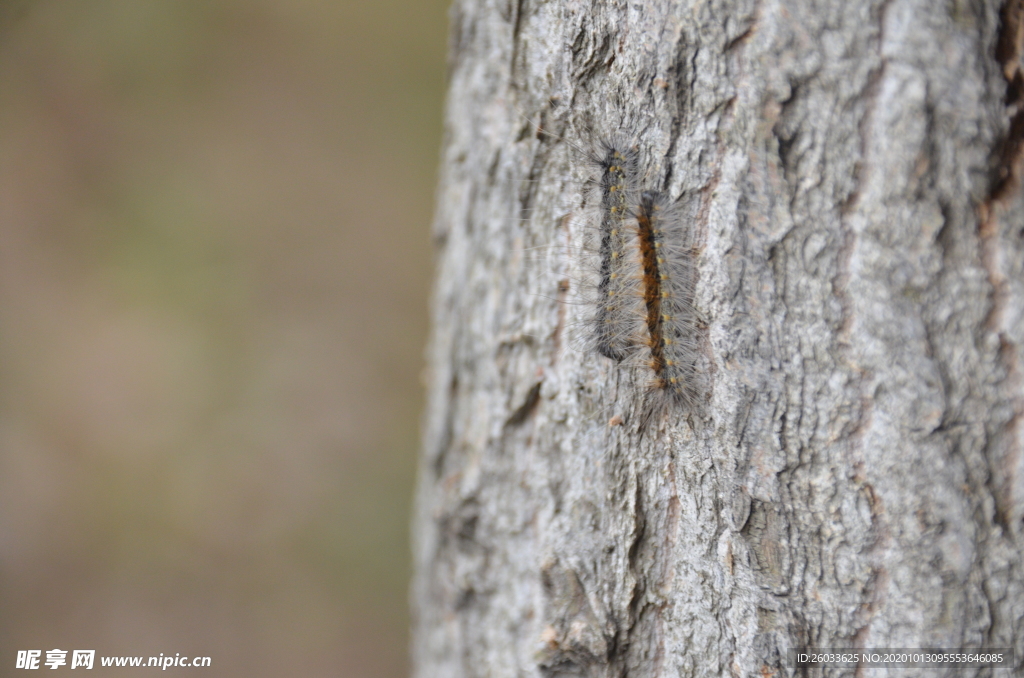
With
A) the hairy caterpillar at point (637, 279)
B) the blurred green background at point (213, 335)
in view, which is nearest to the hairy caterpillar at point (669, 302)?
the hairy caterpillar at point (637, 279)

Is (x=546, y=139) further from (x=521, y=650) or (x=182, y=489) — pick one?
(x=182, y=489)

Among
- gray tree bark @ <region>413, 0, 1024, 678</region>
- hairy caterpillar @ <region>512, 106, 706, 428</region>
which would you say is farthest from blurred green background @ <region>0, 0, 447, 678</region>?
hairy caterpillar @ <region>512, 106, 706, 428</region>

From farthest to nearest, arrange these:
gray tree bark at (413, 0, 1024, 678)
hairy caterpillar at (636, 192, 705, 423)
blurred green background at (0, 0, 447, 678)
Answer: blurred green background at (0, 0, 447, 678) < hairy caterpillar at (636, 192, 705, 423) < gray tree bark at (413, 0, 1024, 678)

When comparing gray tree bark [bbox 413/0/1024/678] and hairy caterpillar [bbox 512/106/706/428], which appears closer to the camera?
gray tree bark [bbox 413/0/1024/678]

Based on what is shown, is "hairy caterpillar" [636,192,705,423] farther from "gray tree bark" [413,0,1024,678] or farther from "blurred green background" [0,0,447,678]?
"blurred green background" [0,0,447,678]

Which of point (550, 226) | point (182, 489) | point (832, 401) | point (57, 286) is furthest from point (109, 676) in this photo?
point (832, 401)

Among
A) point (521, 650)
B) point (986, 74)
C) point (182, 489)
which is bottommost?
point (521, 650)

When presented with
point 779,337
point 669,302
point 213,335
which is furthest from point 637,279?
point 213,335

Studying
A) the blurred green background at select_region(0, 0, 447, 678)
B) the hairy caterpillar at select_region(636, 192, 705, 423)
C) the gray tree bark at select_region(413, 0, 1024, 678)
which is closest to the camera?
the gray tree bark at select_region(413, 0, 1024, 678)
